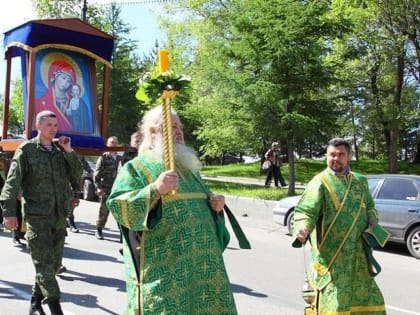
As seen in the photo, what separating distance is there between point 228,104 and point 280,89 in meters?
1.64

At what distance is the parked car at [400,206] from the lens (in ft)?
31.1

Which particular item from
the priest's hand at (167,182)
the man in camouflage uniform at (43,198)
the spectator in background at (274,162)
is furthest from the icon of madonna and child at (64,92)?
the spectator in background at (274,162)

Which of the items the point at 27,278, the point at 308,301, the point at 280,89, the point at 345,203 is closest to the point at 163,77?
the point at 345,203

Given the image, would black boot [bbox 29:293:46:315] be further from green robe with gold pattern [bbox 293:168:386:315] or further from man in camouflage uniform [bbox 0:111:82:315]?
green robe with gold pattern [bbox 293:168:386:315]

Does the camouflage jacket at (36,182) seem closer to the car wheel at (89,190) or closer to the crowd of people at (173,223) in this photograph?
the crowd of people at (173,223)

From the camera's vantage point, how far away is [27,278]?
22.1ft

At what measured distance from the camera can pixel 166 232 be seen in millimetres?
3059

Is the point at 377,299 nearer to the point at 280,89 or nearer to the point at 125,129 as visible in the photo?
the point at 280,89

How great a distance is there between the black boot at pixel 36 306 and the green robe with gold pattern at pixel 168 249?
2329mm

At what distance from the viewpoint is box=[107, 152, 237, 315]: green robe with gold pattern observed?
2.98 m

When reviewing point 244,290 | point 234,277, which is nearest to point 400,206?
point 234,277

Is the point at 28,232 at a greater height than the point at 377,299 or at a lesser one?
greater

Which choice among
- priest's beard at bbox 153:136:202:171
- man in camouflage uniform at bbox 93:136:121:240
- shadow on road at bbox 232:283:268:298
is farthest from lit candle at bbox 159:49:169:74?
man in camouflage uniform at bbox 93:136:121:240

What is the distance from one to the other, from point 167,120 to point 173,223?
55 centimetres
